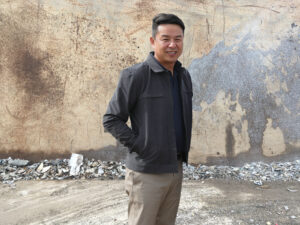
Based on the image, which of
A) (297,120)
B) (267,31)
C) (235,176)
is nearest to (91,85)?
(235,176)

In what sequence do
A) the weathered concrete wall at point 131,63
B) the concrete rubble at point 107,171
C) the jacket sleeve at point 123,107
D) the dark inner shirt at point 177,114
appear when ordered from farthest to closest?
the weathered concrete wall at point 131,63 → the concrete rubble at point 107,171 → the dark inner shirt at point 177,114 → the jacket sleeve at point 123,107

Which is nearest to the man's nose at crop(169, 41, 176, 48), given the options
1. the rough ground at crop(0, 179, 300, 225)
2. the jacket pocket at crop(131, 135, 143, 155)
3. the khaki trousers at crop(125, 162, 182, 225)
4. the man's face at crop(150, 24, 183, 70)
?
the man's face at crop(150, 24, 183, 70)

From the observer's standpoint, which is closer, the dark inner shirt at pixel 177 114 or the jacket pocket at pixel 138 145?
the jacket pocket at pixel 138 145

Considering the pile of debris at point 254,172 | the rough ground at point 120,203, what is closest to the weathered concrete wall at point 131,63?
the pile of debris at point 254,172

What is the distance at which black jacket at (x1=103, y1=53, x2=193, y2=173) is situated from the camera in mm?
1703

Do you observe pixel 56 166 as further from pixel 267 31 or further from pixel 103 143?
pixel 267 31

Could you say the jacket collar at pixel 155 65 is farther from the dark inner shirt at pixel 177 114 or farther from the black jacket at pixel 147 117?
the dark inner shirt at pixel 177 114

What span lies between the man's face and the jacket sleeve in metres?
0.25

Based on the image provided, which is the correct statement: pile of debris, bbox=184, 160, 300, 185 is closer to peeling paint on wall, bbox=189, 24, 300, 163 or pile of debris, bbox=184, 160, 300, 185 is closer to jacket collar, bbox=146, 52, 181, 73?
peeling paint on wall, bbox=189, 24, 300, 163

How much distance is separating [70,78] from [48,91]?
38 cm

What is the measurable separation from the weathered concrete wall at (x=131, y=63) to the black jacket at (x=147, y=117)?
8.47ft

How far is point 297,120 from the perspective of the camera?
14.5 feet

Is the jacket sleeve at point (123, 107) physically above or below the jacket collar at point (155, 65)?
below

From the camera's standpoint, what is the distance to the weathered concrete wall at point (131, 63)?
13.6ft
